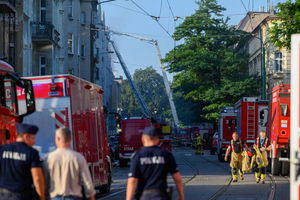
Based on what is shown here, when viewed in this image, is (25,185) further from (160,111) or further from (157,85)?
(157,85)

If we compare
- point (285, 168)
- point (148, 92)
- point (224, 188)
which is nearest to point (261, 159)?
point (224, 188)

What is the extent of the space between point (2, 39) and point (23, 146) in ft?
91.2

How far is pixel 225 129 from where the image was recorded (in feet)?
164

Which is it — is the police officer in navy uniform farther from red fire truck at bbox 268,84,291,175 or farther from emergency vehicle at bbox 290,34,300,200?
red fire truck at bbox 268,84,291,175

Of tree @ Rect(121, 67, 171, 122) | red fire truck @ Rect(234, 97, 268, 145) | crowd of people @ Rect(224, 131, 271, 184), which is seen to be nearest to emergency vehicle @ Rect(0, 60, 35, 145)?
crowd of people @ Rect(224, 131, 271, 184)

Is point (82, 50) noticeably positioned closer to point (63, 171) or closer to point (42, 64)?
point (42, 64)

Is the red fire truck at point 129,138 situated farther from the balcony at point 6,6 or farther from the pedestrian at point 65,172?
the pedestrian at point 65,172

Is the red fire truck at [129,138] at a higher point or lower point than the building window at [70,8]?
lower

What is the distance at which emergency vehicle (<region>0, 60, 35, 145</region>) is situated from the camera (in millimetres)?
14711

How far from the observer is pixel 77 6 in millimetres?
70188

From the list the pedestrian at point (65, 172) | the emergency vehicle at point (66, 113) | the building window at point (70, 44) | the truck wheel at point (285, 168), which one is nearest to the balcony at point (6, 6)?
the truck wheel at point (285, 168)

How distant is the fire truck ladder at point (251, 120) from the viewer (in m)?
40.6

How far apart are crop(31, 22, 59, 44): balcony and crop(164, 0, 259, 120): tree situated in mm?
33946

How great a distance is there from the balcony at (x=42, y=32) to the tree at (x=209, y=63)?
33946mm
